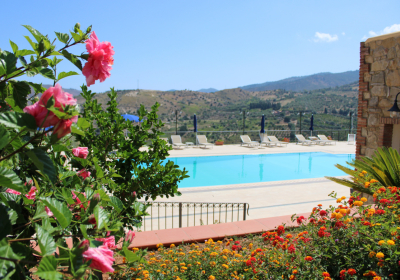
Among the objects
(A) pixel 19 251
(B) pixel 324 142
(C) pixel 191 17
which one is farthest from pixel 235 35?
(A) pixel 19 251

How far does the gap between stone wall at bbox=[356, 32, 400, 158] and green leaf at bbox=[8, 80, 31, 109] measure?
578 centimetres

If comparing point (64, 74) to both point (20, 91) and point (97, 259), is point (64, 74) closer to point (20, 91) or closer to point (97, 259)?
point (20, 91)

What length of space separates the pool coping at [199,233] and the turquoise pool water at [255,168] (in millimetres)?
6763

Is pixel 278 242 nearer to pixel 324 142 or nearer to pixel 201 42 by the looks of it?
pixel 324 142

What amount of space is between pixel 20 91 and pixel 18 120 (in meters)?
0.35

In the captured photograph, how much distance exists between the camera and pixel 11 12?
1.85m

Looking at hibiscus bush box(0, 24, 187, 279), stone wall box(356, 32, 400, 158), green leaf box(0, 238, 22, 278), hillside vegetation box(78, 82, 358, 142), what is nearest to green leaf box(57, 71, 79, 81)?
hibiscus bush box(0, 24, 187, 279)

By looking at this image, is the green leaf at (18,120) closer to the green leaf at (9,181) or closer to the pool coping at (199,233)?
the green leaf at (9,181)

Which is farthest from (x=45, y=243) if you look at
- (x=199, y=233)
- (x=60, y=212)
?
(x=199, y=233)

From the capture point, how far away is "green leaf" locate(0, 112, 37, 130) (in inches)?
27.0

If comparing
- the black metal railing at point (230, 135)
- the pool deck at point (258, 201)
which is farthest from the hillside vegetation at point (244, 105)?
the pool deck at point (258, 201)

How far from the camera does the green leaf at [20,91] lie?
953 millimetres

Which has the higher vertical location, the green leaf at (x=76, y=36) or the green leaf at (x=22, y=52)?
the green leaf at (x=76, y=36)

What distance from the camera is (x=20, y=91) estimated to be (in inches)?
38.4
